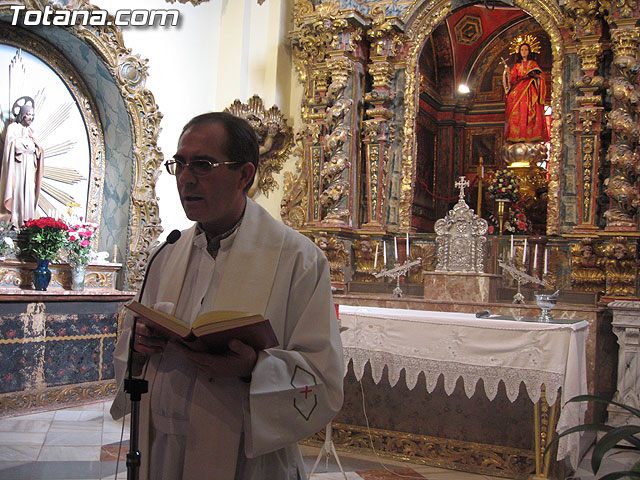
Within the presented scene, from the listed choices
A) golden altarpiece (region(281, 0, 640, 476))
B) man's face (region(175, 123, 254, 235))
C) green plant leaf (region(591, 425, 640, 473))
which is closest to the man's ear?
man's face (region(175, 123, 254, 235))

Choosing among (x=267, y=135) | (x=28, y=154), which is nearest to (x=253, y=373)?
(x=28, y=154)

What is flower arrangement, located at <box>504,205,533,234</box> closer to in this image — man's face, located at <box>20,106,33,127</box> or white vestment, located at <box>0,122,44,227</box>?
white vestment, located at <box>0,122,44,227</box>

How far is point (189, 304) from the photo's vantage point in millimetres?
2111

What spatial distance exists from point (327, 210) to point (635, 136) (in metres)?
3.20

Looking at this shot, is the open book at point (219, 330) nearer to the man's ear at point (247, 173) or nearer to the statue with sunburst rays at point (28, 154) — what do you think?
the man's ear at point (247, 173)

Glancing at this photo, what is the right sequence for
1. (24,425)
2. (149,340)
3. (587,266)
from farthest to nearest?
(587,266) < (24,425) < (149,340)

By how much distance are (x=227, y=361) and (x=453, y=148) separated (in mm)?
8654

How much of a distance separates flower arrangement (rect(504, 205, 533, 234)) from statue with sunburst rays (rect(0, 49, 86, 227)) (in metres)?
4.77

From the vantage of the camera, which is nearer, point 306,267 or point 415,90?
point 306,267

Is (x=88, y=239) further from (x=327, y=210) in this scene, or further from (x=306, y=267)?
(x=306, y=267)

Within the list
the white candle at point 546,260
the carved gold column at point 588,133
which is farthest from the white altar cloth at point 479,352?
the carved gold column at point 588,133

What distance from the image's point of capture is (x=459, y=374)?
4855 millimetres

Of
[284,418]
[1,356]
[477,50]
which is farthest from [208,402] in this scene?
[477,50]

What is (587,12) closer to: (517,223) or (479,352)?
(517,223)
